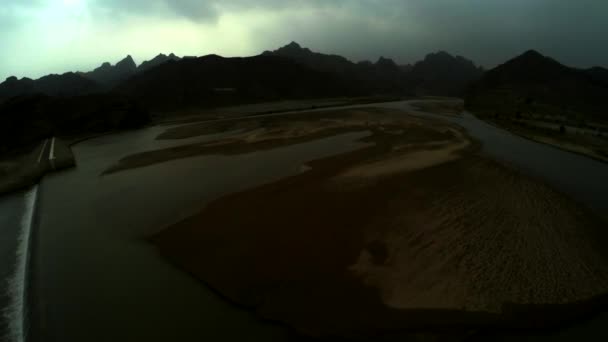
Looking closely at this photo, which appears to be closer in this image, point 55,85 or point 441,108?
point 441,108

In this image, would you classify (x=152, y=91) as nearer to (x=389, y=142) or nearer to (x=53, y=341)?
(x=389, y=142)

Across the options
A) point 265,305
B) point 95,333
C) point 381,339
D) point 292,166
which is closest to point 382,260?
point 381,339

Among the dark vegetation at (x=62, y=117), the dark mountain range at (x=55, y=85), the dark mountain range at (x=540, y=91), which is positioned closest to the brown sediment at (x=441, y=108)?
the dark mountain range at (x=540, y=91)

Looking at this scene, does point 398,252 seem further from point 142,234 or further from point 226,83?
point 226,83

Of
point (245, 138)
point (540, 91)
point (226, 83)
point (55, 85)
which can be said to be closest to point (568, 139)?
point (245, 138)

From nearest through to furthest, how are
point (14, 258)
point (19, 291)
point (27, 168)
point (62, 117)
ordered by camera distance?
point (19, 291), point (14, 258), point (27, 168), point (62, 117)

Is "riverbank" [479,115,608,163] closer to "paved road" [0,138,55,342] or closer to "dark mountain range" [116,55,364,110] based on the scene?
"paved road" [0,138,55,342]
